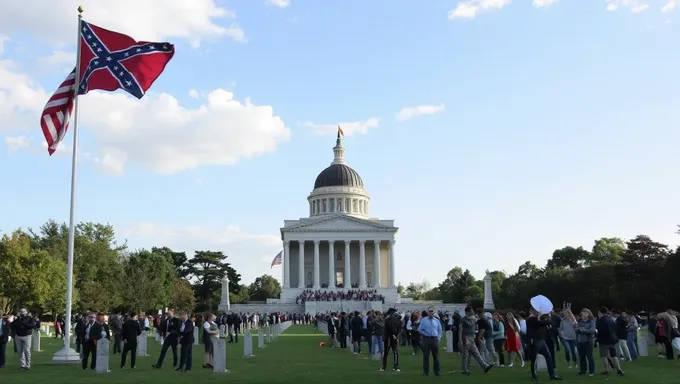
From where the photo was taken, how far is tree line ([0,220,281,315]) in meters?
65.4

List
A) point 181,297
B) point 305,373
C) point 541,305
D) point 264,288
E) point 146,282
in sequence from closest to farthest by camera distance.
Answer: point 541,305
point 305,373
point 146,282
point 181,297
point 264,288

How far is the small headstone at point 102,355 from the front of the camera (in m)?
20.5

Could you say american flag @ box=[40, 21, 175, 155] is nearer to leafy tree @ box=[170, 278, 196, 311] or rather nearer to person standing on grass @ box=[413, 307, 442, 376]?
person standing on grass @ box=[413, 307, 442, 376]

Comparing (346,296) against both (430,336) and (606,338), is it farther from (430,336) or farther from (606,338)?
(606,338)

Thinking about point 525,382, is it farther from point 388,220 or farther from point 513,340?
point 388,220

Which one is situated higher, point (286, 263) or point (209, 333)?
point (286, 263)

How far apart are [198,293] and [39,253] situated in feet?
220

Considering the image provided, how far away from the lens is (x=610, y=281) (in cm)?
7944

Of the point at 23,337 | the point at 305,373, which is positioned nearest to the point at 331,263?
the point at 23,337

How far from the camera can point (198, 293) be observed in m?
133

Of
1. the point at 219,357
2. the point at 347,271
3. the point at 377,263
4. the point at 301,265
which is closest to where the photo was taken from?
the point at 219,357

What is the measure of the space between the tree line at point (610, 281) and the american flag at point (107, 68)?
3000 centimetres

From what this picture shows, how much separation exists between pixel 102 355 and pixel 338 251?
99.1 meters

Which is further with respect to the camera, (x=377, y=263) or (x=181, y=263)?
(x=181, y=263)
